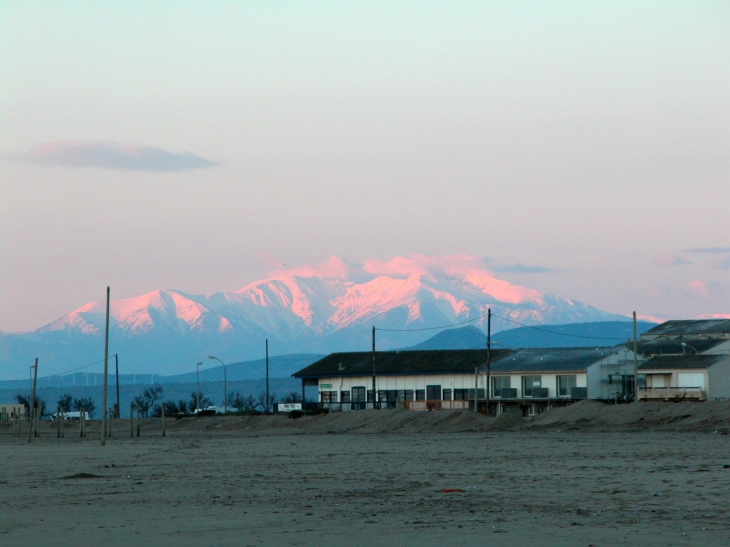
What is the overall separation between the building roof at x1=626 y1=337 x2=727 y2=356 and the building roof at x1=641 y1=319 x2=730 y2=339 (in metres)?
5.23

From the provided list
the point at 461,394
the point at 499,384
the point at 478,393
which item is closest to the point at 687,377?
the point at 499,384

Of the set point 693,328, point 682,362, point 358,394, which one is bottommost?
point 358,394

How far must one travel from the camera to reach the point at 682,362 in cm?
8944

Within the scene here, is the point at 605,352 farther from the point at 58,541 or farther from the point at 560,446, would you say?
the point at 58,541

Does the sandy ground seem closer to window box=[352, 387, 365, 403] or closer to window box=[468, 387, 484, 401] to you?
window box=[468, 387, 484, 401]

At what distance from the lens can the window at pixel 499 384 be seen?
9650 centimetres

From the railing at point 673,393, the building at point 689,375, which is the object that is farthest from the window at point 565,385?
the railing at point 673,393

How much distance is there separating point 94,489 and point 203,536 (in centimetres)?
856

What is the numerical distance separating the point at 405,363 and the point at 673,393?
29614 mm

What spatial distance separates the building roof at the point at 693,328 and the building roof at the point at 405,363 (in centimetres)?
2194

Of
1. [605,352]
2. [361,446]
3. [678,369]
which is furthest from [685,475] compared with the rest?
[605,352]

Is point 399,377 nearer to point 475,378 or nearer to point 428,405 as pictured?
point 475,378

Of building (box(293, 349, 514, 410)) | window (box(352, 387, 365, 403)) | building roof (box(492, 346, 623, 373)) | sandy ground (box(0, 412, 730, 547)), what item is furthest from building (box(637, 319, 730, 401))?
sandy ground (box(0, 412, 730, 547))

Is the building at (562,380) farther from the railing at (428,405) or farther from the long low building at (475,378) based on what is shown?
the railing at (428,405)
